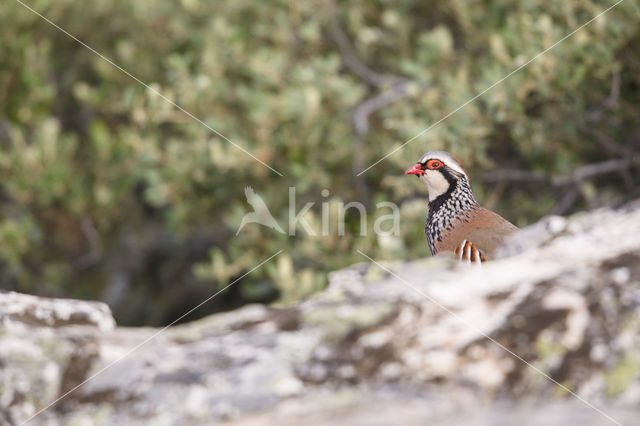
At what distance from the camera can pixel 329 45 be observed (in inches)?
264

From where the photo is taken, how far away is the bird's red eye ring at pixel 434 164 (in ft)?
14.8

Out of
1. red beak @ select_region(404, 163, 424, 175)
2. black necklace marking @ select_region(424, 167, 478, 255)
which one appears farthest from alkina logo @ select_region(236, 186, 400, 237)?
black necklace marking @ select_region(424, 167, 478, 255)

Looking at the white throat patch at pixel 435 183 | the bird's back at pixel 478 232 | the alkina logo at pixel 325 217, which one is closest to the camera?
the bird's back at pixel 478 232

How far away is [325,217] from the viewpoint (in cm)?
546

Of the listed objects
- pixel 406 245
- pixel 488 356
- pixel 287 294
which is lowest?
pixel 488 356

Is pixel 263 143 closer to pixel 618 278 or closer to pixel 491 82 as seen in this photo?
pixel 491 82

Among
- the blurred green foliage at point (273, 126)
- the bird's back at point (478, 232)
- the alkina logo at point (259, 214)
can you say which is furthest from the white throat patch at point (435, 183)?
the alkina logo at point (259, 214)

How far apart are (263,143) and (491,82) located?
1.80m

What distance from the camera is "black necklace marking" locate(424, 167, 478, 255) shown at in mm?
4146

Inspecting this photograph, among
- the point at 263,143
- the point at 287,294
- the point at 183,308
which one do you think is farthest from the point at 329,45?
the point at 183,308

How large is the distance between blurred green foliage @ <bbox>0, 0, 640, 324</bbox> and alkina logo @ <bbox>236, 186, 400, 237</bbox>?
0.22ft

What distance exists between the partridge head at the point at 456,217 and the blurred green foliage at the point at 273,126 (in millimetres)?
675

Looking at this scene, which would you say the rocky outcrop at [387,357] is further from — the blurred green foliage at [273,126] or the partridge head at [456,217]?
the blurred green foliage at [273,126]

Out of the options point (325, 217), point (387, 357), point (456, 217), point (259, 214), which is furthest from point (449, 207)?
point (387, 357)
